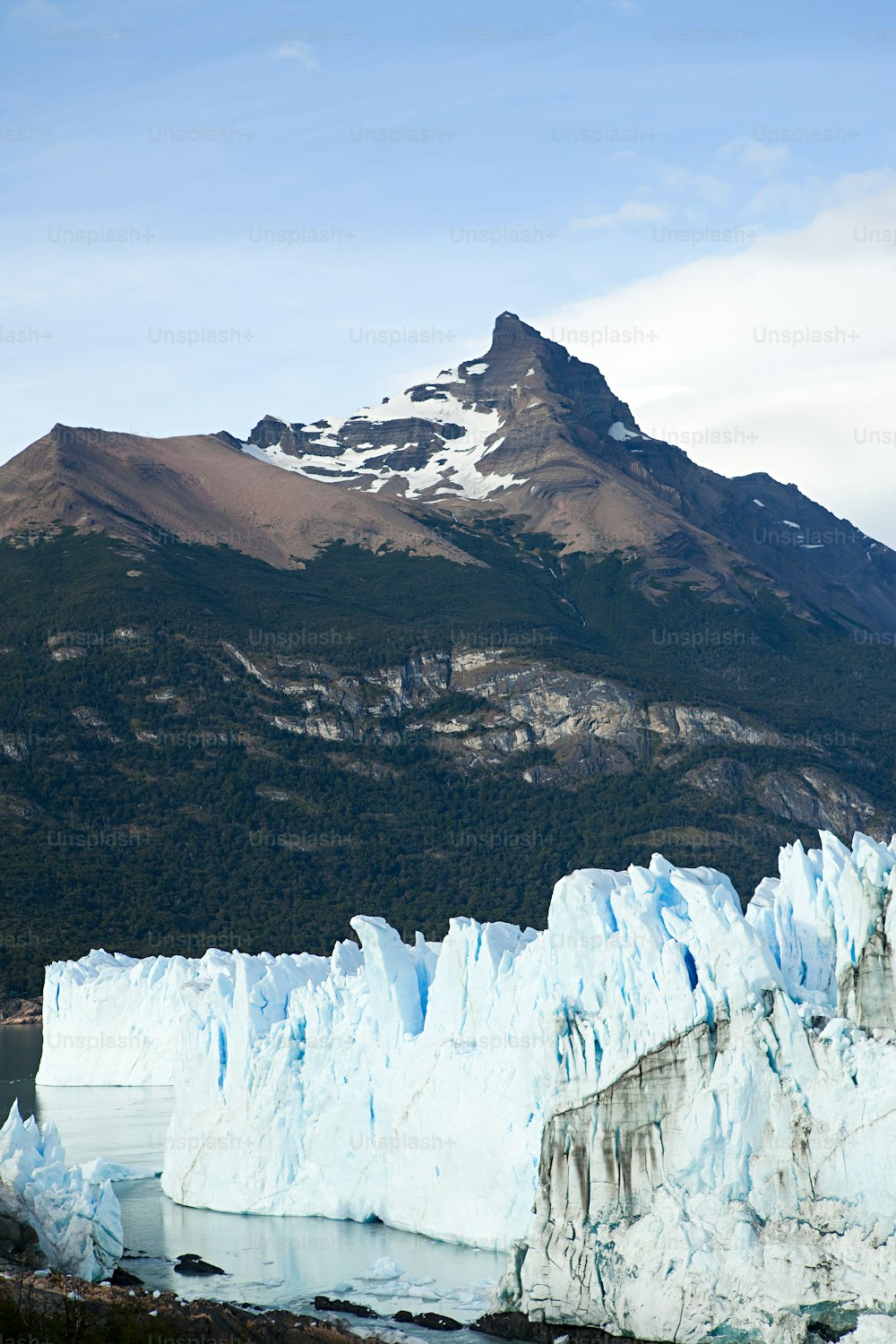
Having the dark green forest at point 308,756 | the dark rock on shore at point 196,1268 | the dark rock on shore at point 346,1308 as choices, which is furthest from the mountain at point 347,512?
the dark rock on shore at point 346,1308

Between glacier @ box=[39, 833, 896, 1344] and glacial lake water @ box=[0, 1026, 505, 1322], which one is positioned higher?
glacier @ box=[39, 833, 896, 1344]

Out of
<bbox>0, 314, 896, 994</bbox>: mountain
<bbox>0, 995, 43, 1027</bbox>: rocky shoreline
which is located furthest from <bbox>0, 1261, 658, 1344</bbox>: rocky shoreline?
<bbox>0, 314, 896, 994</bbox>: mountain

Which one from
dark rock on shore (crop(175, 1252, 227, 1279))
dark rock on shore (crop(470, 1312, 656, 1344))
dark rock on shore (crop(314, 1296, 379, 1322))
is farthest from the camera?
dark rock on shore (crop(175, 1252, 227, 1279))

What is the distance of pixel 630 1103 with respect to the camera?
1041 inches

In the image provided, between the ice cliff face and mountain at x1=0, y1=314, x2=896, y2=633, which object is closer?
the ice cliff face

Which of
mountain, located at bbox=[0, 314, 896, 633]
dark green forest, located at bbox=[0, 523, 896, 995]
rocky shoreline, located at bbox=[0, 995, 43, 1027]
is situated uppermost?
mountain, located at bbox=[0, 314, 896, 633]

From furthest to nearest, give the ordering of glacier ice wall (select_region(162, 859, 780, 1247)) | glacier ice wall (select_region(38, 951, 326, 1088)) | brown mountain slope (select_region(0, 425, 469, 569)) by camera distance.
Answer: brown mountain slope (select_region(0, 425, 469, 569)) < glacier ice wall (select_region(38, 951, 326, 1088)) < glacier ice wall (select_region(162, 859, 780, 1247))

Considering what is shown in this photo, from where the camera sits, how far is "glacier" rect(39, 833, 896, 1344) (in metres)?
24.1

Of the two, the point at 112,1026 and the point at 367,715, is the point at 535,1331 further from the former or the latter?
the point at 367,715

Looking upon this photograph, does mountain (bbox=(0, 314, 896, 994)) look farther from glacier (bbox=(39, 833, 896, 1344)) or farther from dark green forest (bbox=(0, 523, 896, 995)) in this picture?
glacier (bbox=(39, 833, 896, 1344))

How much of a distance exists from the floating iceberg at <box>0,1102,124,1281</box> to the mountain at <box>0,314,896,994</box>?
54597mm

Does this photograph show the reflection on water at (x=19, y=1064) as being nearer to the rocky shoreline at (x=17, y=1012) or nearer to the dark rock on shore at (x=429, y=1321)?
the rocky shoreline at (x=17, y=1012)

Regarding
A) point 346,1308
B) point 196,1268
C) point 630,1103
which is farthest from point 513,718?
point 630,1103

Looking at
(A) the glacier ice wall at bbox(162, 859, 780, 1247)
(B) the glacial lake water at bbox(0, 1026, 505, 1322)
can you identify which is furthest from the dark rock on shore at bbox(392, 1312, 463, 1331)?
(A) the glacier ice wall at bbox(162, 859, 780, 1247)
